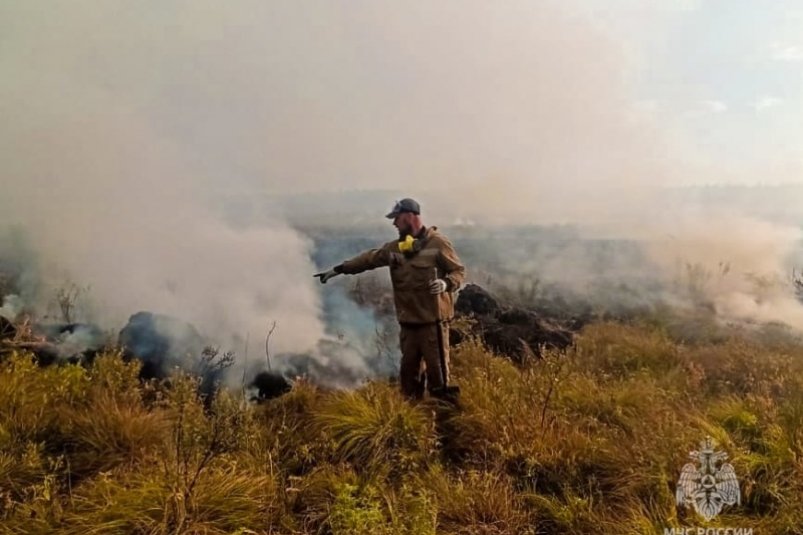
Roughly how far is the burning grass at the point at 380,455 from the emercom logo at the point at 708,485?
0.07 metres

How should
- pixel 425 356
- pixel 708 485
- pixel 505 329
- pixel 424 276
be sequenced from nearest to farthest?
pixel 708 485 < pixel 424 276 < pixel 425 356 < pixel 505 329

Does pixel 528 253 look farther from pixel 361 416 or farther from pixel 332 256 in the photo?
pixel 361 416

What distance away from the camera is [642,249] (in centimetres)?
1052

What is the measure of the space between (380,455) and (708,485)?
6.66 ft

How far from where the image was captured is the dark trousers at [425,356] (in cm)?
503

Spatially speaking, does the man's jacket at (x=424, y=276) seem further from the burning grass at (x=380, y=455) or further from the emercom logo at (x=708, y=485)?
the emercom logo at (x=708, y=485)

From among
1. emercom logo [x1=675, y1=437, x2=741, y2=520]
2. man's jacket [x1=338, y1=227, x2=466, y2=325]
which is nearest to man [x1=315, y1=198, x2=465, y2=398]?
man's jacket [x1=338, y1=227, x2=466, y2=325]

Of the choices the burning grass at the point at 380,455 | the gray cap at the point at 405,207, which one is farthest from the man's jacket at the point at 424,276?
the burning grass at the point at 380,455

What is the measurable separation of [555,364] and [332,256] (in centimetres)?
362

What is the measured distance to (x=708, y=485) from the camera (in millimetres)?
3852

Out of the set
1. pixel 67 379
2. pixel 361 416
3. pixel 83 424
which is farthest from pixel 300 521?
pixel 67 379

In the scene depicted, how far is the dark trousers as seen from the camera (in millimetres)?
5031

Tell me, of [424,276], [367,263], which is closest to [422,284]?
[424,276]

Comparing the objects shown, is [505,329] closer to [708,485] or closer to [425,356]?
[425,356]
